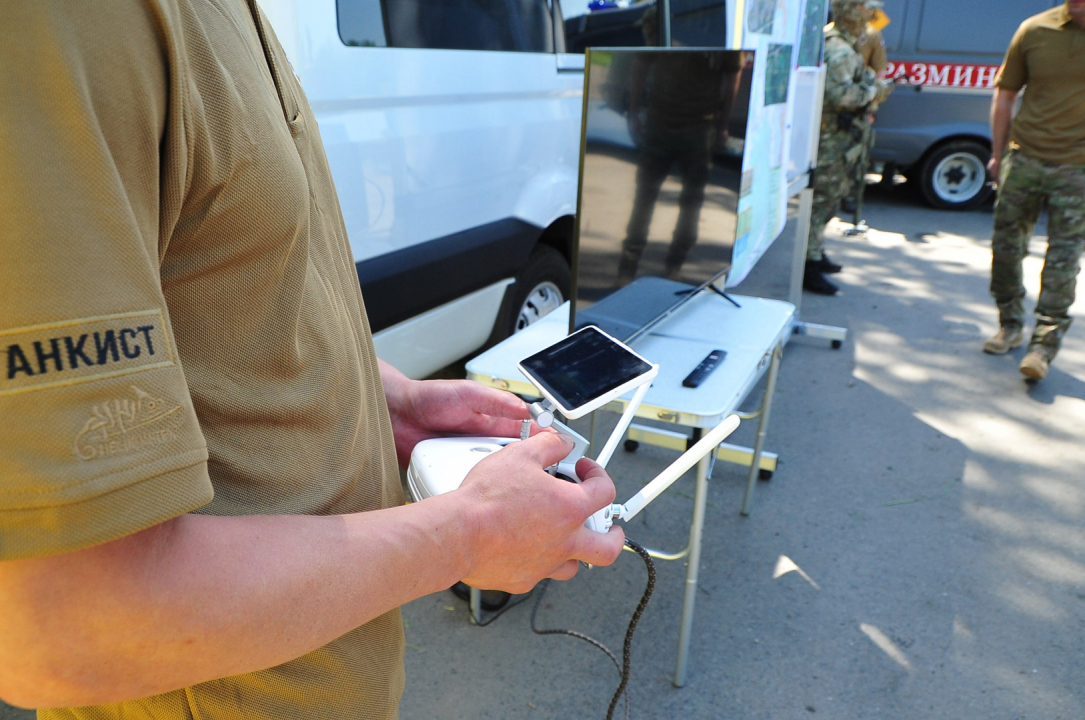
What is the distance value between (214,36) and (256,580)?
36cm

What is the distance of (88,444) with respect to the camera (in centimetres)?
41

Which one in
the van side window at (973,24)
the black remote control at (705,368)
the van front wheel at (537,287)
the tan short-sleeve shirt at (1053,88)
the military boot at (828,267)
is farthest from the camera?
the van side window at (973,24)

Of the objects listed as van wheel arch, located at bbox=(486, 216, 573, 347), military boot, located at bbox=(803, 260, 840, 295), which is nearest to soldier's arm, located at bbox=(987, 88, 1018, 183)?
military boot, located at bbox=(803, 260, 840, 295)

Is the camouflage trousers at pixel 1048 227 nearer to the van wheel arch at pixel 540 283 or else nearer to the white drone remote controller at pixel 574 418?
the van wheel arch at pixel 540 283

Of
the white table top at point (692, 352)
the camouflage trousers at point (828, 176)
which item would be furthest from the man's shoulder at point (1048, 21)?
the white table top at point (692, 352)

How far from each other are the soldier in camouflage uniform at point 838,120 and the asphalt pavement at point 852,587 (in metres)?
1.69

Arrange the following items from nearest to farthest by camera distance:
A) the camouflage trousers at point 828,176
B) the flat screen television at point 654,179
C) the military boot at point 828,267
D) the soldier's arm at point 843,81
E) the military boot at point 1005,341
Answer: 1. the flat screen television at point 654,179
2. the military boot at point 1005,341
3. the soldier's arm at point 843,81
4. the camouflage trousers at point 828,176
5. the military boot at point 828,267

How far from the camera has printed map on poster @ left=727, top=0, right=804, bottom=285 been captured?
3.27 m

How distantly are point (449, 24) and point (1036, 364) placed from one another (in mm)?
3327

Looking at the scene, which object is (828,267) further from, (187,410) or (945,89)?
(187,410)

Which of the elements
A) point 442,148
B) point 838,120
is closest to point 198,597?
point 442,148

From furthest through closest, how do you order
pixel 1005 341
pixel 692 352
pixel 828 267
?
pixel 828 267, pixel 1005 341, pixel 692 352

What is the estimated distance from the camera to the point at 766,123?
136 inches

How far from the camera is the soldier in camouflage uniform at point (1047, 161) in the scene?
3.87 meters
